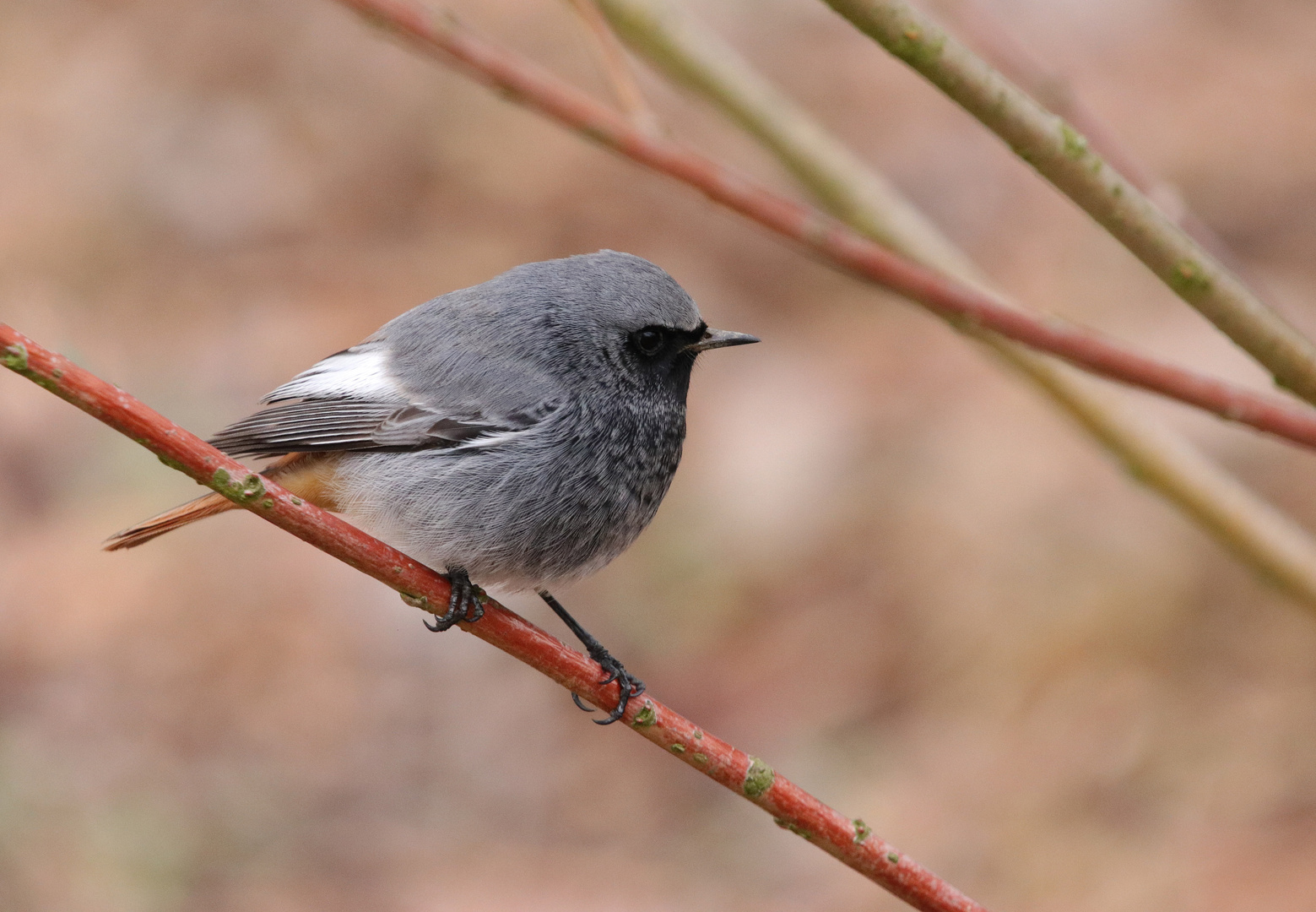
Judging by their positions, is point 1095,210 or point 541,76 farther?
point 541,76

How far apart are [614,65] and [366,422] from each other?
3.40 ft

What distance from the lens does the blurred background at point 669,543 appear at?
5000mm

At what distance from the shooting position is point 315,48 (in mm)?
8406

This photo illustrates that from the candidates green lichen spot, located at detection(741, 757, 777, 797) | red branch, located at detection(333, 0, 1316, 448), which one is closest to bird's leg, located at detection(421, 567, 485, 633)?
green lichen spot, located at detection(741, 757, 777, 797)

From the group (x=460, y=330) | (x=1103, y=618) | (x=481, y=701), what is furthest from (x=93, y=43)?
(x=1103, y=618)

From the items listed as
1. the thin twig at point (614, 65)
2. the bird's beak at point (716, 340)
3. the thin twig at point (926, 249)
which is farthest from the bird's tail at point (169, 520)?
the thin twig at point (926, 249)

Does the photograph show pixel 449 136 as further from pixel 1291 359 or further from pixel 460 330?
pixel 1291 359

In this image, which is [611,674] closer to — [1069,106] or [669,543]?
[1069,106]

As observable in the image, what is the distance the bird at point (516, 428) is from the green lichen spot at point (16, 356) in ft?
3.90

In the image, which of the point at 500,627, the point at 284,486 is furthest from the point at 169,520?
the point at 500,627

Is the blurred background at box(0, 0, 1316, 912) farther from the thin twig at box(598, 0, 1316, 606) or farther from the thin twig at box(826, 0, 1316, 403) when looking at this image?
the thin twig at box(826, 0, 1316, 403)

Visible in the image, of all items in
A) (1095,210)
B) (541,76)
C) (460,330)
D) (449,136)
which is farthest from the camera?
(449,136)

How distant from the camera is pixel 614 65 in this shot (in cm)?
281

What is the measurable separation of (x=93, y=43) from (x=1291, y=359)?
327 inches
